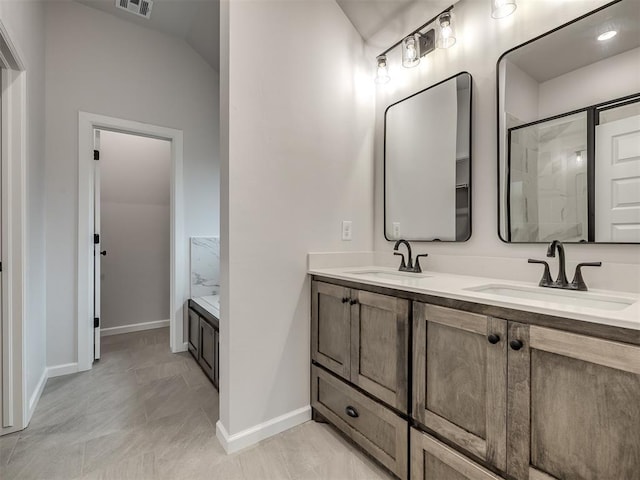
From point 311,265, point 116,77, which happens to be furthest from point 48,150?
point 311,265

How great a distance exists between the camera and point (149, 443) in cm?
167

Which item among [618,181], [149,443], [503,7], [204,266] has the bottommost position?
[149,443]

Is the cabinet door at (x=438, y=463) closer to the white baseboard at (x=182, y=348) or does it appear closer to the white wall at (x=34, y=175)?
the white wall at (x=34, y=175)

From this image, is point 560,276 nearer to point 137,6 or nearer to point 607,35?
point 607,35

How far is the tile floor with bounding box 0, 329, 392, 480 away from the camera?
1.47m

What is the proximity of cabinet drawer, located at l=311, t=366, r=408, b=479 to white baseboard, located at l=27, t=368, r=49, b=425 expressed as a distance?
5.64 ft

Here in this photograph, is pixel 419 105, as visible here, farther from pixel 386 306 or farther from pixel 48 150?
pixel 48 150

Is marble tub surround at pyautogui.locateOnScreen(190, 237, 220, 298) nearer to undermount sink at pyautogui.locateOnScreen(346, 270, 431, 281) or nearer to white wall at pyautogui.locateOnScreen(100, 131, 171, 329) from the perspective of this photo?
white wall at pyautogui.locateOnScreen(100, 131, 171, 329)

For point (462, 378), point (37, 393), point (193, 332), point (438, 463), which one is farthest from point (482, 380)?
point (37, 393)

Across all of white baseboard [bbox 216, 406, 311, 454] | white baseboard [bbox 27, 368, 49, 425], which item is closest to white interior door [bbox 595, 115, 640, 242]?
white baseboard [bbox 216, 406, 311, 454]

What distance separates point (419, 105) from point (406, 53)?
32 centimetres

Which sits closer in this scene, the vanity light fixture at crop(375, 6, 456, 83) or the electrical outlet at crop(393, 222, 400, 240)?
the vanity light fixture at crop(375, 6, 456, 83)

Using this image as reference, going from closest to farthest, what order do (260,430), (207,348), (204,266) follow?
1. (260,430)
2. (207,348)
3. (204,266)

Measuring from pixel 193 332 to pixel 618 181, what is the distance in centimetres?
308
